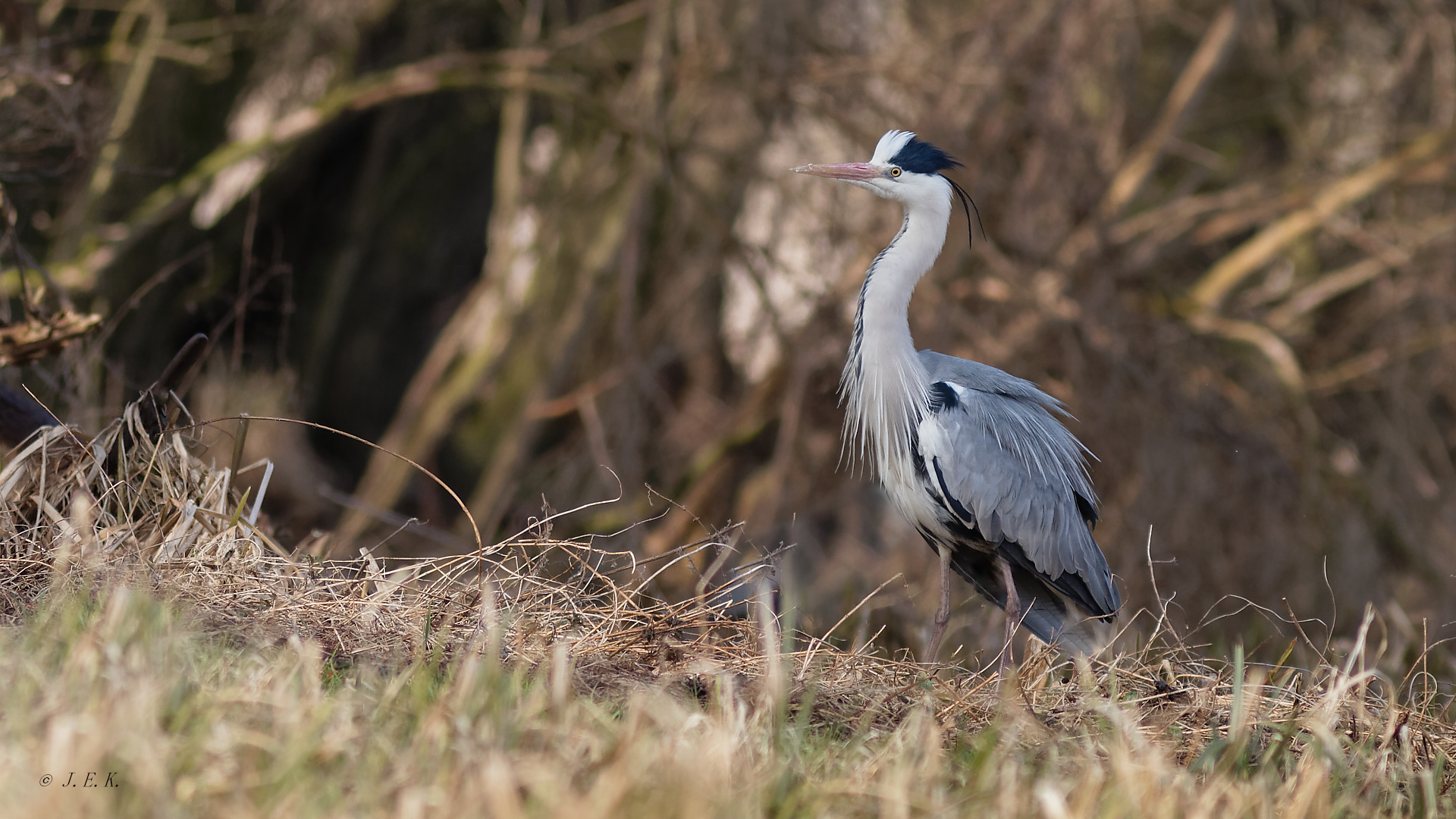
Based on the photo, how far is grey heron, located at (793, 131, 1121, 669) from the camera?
16.0 ft

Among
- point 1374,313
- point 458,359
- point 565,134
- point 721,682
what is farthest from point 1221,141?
point 721,682

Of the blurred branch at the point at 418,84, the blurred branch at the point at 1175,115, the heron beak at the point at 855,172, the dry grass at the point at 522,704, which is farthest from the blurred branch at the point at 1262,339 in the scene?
the blurred branch at the point at 418,84

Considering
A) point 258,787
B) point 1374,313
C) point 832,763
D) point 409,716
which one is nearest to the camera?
point 258,787

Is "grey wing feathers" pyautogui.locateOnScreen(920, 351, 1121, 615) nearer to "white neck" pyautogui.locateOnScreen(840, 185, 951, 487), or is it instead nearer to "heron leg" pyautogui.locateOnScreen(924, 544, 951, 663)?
"white neck" pyautogui.locateOnScreen(840, 185, 951, 487)

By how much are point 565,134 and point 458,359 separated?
1.91 meters

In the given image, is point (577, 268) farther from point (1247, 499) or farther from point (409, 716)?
point (409, 716)

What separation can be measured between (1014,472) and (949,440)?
0.30 metres

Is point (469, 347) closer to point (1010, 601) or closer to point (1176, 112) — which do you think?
point (1176, 112)

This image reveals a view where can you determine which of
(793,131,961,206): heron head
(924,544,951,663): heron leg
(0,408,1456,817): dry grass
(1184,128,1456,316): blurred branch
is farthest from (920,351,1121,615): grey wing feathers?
(1184,128,1456,316): blurred branch

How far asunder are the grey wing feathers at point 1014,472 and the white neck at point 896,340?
0.12m

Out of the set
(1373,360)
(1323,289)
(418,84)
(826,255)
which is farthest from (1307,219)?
(418,84)

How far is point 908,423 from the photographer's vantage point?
4.98 m

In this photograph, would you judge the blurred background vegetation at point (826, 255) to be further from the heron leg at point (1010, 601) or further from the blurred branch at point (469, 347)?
the heron leg at point (1010, 601)

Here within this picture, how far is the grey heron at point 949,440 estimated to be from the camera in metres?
4.86
